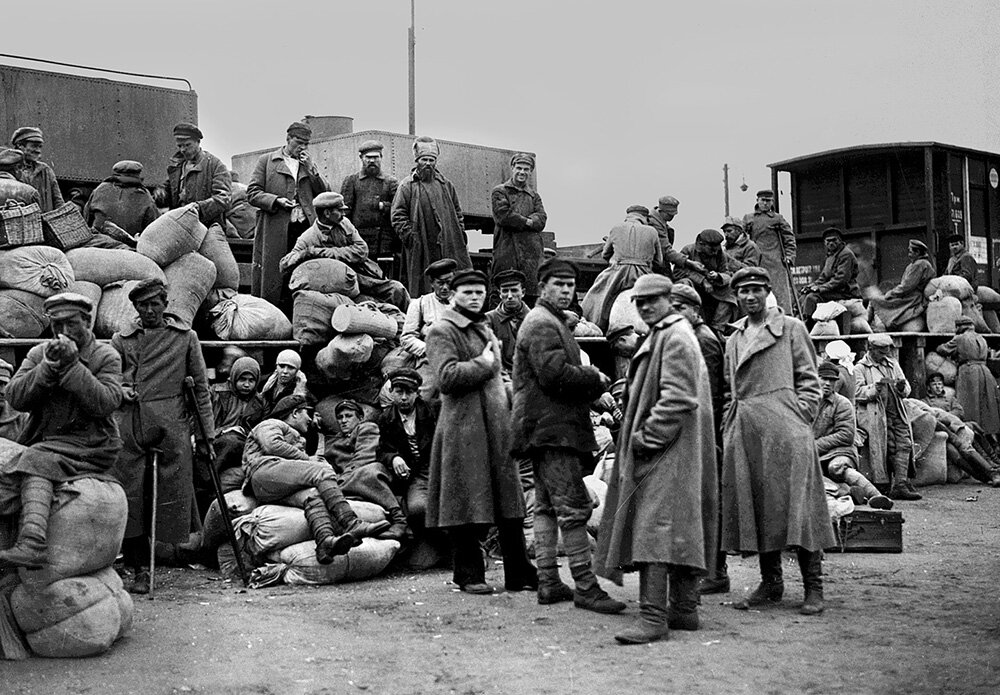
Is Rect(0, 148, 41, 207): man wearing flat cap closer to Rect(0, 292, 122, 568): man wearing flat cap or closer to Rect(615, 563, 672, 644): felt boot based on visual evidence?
Rect(0, 292, 122, 568): man wearing flat cap

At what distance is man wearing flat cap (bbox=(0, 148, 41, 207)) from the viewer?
31.9ft

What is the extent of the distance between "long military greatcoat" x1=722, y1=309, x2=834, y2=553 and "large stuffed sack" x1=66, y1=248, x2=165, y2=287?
4911mm

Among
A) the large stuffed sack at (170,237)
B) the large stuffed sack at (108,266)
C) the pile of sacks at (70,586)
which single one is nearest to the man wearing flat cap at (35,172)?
the large stuffed sack at (108,266)

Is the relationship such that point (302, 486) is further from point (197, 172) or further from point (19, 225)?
point (197, 172)

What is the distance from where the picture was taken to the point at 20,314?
360 inches

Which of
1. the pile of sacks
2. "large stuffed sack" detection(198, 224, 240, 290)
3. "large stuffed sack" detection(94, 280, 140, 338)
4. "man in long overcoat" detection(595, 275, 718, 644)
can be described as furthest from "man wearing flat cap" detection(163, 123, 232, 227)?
"man in long overcoat" detection(595, 275, 718, 644)

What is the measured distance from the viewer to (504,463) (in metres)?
7.43

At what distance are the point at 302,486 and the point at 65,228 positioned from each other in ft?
10.8

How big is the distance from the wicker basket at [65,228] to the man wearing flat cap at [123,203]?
1.17 metres

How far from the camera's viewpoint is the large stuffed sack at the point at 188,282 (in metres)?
9.88

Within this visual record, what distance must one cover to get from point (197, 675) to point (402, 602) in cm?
186

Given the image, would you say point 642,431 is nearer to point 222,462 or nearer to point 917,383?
point 222,462

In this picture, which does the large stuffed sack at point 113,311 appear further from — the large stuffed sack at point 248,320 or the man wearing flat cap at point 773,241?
the man wearing flat cap at point 773,241

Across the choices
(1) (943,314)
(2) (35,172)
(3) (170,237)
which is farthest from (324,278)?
(1) (943,314)
